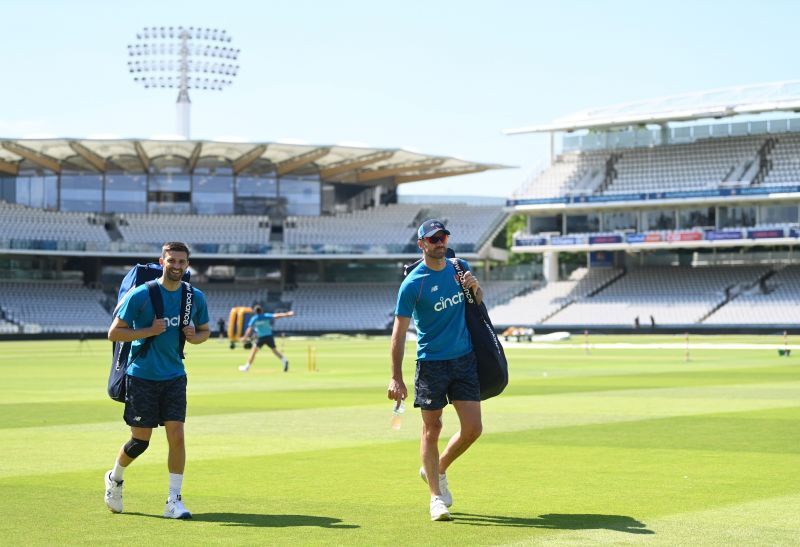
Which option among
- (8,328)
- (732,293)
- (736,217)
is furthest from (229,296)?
(736,217)

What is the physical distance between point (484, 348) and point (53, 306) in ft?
275

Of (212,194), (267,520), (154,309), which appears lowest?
(267,520)

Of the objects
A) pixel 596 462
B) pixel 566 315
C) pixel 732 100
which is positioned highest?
pixel 732 100

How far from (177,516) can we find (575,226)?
278ft

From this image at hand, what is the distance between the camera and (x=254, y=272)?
10100 cm

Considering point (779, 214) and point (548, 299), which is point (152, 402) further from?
point (548, 299)

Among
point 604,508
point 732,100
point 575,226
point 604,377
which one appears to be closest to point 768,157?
point 732,100

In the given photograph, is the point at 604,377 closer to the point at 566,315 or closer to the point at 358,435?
the point at 358,435

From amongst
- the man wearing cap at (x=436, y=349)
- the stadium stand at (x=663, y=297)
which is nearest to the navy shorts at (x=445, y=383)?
the man wearing cap at (x=436, y=349)

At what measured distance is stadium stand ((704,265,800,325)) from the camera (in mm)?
78312

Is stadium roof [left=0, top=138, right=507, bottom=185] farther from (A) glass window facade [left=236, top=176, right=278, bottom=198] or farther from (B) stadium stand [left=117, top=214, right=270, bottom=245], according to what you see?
(B) stadium stand [left=117, top=214, right=270, bottom=245]

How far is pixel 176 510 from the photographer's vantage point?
1047 cm

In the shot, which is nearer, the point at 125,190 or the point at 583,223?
the point at 583,223

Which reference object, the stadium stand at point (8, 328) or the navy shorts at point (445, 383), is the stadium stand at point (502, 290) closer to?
the stadium stand at point (8, 328)
